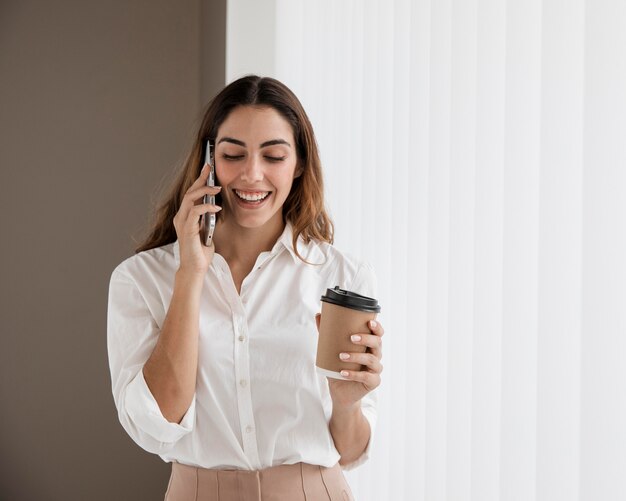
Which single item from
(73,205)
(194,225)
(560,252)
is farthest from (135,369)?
(73,205)

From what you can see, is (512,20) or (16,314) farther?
(16,314)

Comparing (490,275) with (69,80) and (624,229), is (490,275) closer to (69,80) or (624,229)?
(624,229)

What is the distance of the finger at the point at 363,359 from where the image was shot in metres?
1.06

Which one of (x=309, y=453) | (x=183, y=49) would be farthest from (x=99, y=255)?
(x=309, y=453)

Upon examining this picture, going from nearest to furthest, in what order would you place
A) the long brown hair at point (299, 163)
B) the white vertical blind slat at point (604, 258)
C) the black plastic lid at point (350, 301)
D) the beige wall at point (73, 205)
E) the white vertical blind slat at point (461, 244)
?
the white vertical blind slat at point (604, 258) → the black plastic lid at point (350, 301) → the white vertical blind slat at point (461, 244) → the long brown hair at point (299, 163) → the beige wall at point (73, 205)

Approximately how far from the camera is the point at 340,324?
41.6 inches

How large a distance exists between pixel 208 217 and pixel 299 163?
24 cm

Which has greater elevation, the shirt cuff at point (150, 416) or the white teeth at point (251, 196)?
the white teeth at point (251, 196)

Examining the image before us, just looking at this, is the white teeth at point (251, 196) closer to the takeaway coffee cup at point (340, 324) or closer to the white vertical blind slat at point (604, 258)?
the takeaway coffee cup at point (340, 324)

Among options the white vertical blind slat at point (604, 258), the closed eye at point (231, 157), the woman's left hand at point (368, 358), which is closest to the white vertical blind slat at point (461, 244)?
the woman's left hand at point (368, 358)

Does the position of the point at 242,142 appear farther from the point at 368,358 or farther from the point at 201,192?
the point at 368,358

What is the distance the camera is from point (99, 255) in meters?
3.01

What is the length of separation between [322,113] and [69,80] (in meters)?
1.40

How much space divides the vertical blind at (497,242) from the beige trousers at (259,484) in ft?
0.65
